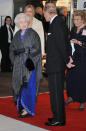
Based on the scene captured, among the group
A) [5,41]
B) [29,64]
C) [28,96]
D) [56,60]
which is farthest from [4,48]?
[56,60]

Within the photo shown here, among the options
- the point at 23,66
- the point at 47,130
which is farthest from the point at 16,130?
the point at 23,66

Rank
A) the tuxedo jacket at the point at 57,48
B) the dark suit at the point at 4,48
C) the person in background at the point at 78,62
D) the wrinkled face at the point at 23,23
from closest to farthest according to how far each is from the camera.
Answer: the tuxedo jacket at the point at 57,48, the wrinkled face at the point at 23,23, the person in background at the point at 78,62, the dark suit at the point at 4,48

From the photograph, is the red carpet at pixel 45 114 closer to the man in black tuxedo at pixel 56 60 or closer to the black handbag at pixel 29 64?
the man in black tuxedo at pixel 56 60

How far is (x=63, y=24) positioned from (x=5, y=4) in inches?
330

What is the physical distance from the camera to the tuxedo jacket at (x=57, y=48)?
4789mm

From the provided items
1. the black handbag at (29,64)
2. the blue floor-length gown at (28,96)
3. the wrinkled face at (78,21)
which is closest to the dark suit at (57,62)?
the black handbag at (29,64)

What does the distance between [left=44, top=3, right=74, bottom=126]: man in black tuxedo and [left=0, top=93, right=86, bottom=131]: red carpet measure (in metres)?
0.17

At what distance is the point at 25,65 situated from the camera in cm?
546

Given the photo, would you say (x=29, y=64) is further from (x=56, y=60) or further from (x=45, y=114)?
(x=45, y=114)

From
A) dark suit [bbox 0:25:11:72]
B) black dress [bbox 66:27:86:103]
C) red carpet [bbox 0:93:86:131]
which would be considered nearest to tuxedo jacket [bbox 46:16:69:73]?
red carpet [bbox 0:93:86:131]

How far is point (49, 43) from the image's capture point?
4.91 m

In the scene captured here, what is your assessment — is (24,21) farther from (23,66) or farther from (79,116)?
(79,116)

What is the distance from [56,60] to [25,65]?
720 mm

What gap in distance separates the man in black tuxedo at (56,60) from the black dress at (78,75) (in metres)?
1.18
